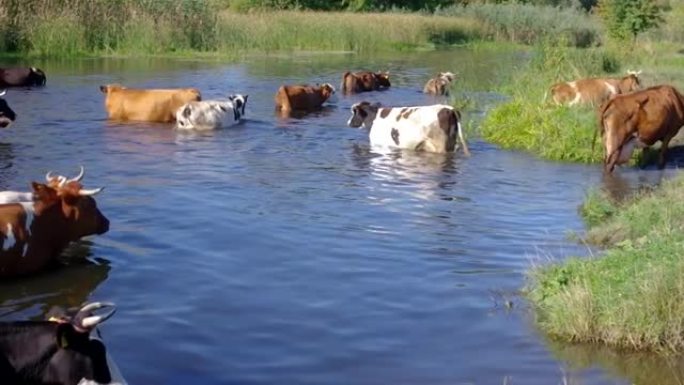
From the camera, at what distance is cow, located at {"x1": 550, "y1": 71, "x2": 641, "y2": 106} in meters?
19.0

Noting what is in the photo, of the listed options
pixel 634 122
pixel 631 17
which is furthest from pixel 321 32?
pixel 634 122

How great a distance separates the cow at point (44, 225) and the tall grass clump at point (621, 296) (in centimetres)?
396

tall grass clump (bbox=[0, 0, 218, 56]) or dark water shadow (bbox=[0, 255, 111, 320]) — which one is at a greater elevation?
tall grass clump (bbox=[0, 0, 218, 56])

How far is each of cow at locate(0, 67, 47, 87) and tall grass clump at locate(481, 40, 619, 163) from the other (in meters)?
10.5

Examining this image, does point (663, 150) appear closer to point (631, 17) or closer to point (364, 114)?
point (364, 114)

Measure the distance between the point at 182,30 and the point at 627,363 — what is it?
32.0 meters

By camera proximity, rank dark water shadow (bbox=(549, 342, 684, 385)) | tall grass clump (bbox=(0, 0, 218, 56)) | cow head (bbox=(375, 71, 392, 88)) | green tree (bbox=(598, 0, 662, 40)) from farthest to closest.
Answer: green tree (bbox=(598, 0, 662, 40))
tall grass clump (bbox=(0, 0, 218, 56))
cow head (bbox=(375, 71, 392, 88))
dark water shadow (bbox=(549, 342, 684, 385))

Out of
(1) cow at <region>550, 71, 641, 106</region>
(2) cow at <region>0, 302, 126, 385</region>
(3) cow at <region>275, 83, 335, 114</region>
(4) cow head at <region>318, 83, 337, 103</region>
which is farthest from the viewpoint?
(4) cow head at <region>318, 83, 337, 103</region>

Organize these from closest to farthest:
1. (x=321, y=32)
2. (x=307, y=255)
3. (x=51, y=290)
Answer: (x=51, y=290) → (x=307, y=255) → (x=321, y=32)

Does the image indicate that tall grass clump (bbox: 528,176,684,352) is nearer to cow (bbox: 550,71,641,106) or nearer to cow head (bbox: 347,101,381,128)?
cow head (bbox: 347,101,381,128)

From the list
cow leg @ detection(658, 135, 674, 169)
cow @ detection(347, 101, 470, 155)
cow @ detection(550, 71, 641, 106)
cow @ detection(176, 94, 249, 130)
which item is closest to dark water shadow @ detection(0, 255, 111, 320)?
cow @ detection(347, 101, 470, 155)

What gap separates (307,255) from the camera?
1014 cm

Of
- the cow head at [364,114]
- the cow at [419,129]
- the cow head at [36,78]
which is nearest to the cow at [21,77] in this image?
the cow head at [36,78]

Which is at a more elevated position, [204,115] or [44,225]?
[44,225]
